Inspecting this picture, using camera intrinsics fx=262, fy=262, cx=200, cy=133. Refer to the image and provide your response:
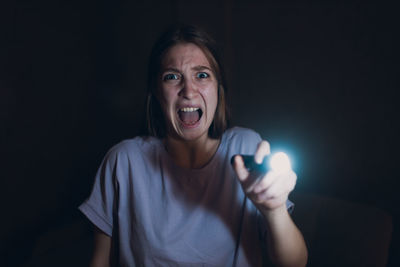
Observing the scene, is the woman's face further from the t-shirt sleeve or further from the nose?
the t-shirt sleeve

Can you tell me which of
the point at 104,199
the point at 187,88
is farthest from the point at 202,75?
the point at 104,199

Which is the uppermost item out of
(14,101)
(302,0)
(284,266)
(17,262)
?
(302,0)

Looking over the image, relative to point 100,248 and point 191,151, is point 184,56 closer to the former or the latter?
point 191,151

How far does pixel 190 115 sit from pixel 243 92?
88 cm

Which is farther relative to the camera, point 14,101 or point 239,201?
point 14,101

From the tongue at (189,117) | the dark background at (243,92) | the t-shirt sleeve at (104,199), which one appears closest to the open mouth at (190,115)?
the tongue at (189,117)

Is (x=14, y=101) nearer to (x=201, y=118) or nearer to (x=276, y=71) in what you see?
(x=201, y=118)

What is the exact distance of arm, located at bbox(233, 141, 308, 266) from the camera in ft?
1.92

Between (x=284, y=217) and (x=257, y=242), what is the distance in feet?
0.74

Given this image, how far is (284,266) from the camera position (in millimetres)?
750

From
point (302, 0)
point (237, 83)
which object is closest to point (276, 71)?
point (237, 83)

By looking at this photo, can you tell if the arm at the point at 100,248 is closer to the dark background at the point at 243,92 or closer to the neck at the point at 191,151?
the neck at the point at 191,151

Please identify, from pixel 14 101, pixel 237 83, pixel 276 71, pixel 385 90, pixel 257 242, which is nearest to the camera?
pixel 257 242

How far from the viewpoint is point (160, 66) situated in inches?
36.4
